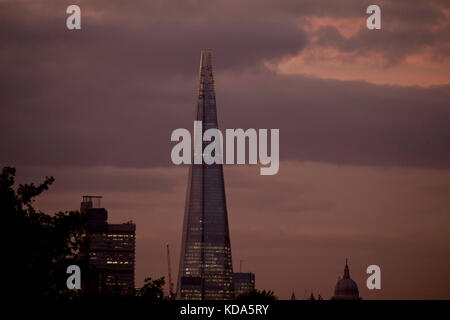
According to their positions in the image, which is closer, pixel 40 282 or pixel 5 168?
pixel 40 282

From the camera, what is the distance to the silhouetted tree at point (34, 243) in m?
89.4

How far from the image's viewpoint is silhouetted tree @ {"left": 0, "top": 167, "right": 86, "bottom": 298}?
293 feet

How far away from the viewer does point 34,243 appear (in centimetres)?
9212
